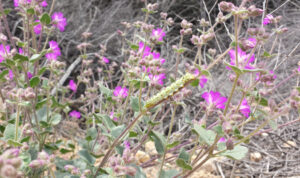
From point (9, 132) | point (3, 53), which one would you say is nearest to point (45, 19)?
point (3, 53)

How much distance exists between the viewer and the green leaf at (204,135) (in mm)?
1235

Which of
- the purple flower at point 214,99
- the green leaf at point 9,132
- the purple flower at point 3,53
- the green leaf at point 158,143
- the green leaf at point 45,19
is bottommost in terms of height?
the green leaf at point 158,143

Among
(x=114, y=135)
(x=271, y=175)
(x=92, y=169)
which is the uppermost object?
(x=114, y=135)

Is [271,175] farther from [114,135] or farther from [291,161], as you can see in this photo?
[114,135]

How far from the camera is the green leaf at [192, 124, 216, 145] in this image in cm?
123

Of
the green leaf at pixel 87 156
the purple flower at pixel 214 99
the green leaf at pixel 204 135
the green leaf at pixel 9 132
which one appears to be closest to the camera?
the green leaf at pixel 204 135

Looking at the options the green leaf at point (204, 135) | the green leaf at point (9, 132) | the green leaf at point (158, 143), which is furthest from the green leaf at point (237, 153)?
the green leaf at point (9, 132)

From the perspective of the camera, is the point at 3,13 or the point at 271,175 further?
the point at 271,175

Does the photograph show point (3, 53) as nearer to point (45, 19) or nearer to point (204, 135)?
point (45, 19)

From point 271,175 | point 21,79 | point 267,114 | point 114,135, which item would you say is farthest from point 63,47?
point 267,114

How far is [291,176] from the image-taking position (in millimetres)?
2139

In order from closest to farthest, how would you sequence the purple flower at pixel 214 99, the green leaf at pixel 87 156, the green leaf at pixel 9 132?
the green leaf at pixel 9 132 → the purple flower at pixel 214 99 → the green leaf at pixel 87 156

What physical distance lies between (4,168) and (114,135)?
83 cm

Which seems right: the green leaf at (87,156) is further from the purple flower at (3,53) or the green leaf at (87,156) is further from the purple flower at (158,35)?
the purple flower at (158,35)
